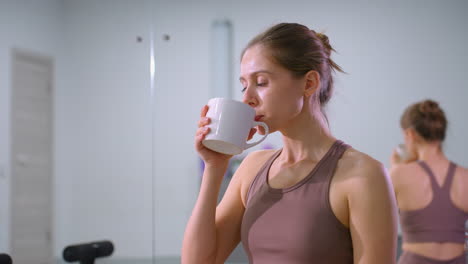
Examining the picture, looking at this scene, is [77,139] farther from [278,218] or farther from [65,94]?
[278,218]

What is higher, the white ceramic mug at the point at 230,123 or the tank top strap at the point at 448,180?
the white ceramic mug at the point at 230,123

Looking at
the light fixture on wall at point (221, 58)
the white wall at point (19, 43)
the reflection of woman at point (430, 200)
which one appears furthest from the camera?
the white wall at point (19, 43)

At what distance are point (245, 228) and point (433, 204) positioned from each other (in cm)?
69

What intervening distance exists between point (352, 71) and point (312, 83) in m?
1.79

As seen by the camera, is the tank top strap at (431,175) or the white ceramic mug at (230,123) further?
the tank top strap at (431,175)

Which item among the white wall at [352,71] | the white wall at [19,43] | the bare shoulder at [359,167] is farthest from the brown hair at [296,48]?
the white wall at [19,43]

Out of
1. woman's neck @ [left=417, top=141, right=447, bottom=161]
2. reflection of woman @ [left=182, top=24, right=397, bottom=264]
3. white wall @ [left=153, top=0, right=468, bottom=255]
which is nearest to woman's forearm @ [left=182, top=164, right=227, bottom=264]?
reflection of woman @ [left=182, top=24, right=397, bottom=264]

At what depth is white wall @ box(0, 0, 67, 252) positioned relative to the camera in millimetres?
3393

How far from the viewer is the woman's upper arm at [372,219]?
2.23ft

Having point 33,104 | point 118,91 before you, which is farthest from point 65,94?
point 118,91

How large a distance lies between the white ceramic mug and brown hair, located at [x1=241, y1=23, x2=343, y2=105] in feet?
0.29

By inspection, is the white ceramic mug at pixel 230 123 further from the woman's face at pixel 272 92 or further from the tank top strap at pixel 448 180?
the tank top strap at pixel 448 180

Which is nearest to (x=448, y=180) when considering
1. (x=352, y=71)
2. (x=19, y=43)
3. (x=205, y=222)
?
(x=205, y=222)

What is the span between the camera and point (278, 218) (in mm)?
747
